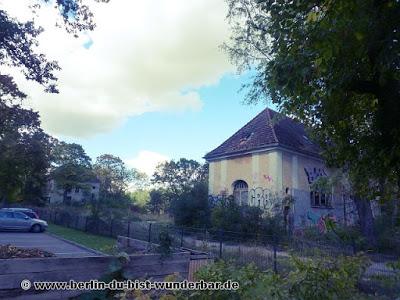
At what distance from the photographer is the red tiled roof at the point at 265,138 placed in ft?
82.0

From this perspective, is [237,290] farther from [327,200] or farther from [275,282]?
[327,200]

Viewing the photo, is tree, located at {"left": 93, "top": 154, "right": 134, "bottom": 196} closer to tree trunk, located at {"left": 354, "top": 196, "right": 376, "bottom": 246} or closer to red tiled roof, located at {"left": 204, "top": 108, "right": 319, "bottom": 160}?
red tiled roof, located at {"left": 204, "top": 108, "right": 319, "bottom": 160}

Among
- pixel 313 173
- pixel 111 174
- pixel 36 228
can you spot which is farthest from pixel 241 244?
pixel 111 174

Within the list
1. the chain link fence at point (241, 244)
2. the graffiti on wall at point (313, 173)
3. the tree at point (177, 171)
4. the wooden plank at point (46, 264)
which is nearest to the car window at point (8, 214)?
the chain link fence at point (241, 244)

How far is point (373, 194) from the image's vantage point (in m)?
6.08

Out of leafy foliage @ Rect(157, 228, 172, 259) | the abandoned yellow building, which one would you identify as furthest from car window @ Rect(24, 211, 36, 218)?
leafy foliage @ Rect(157, 228, 172, 259)

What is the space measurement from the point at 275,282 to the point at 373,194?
A: 335cm

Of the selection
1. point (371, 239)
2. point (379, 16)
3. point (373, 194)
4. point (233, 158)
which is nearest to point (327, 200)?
point (233, 158)

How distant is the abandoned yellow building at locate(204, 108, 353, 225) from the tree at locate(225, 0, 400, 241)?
16.8 metres

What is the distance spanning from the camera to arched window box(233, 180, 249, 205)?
85.6 feet

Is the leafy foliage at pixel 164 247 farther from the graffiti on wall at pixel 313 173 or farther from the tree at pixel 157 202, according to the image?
the tree at pixel 157 202

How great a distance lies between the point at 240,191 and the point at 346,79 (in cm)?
2203

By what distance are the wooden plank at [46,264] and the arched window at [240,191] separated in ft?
65.8

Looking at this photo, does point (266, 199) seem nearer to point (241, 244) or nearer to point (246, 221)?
point (246, 221)
